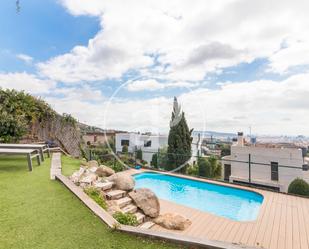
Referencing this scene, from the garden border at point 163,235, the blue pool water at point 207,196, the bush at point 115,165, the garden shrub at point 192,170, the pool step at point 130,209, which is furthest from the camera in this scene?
the garden shrub at point 192,170

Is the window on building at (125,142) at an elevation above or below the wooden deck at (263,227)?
above

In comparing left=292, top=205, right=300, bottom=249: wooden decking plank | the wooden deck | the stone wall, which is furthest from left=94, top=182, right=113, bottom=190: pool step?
the stone wall

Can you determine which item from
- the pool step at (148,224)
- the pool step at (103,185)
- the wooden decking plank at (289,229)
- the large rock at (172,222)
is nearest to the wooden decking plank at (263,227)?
the wooden decking plank at (289,229)

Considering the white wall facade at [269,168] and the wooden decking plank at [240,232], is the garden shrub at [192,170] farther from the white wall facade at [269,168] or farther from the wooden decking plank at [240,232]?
the wooden decking plank at [240,232]

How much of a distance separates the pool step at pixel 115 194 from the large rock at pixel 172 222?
1055 mm

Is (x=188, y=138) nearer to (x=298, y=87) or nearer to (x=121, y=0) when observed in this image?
(x=298, y=87)

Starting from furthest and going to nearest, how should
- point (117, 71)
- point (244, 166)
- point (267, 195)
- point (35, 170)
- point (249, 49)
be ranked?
1. point (244, 166)
2. point (117, 71)
3. point (249, 49)
4. point (267, 195)
5. point (35, 170)

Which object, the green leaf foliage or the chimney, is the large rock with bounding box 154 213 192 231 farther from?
the chimney

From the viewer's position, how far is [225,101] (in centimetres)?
1420

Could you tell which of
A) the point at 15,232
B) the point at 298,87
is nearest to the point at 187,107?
the point at 298,87

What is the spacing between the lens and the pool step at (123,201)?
16.3 ft

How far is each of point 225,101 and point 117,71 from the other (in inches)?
277

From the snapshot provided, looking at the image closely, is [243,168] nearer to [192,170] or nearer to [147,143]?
[192,170]

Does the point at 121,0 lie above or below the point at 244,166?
above
